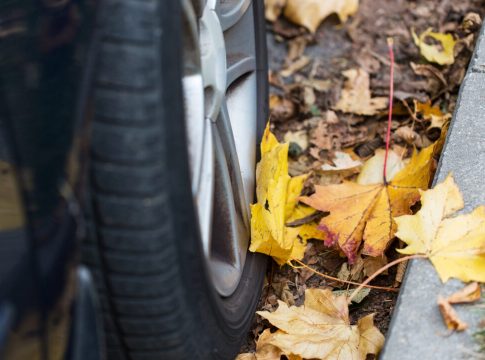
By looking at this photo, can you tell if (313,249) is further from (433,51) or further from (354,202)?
(433,51)

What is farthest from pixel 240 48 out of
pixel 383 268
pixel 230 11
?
pixel 383 268

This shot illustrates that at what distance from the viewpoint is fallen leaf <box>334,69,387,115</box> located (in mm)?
2635

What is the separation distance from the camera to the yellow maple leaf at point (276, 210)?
190cm

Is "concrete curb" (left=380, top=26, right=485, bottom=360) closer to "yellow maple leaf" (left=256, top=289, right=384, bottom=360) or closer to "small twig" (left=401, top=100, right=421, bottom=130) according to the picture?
"yellow maple leaf" (left=256, top=289, right=384, bottom=360)

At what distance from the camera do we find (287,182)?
206 cm

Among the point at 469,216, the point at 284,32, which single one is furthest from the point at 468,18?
the point at 469,216

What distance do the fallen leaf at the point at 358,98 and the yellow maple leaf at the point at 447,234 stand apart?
901 millimetres

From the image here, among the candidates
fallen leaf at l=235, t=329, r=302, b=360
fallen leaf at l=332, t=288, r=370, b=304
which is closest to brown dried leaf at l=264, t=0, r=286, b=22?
fallen leaf at l=332, t=288, r=370, b=304

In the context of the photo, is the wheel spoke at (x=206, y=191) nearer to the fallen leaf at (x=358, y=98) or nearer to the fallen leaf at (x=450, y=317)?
the fallen leaf at (x=450, y=317)

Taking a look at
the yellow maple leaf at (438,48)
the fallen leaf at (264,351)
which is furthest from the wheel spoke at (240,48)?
the yellow maple leaf at (438,48)

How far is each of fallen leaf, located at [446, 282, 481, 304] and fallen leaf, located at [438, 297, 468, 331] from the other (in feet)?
0.06

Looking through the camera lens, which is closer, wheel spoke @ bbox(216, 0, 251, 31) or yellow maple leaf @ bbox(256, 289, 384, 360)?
yellow maple leaf @ bbox(256, 289, 384, 360)

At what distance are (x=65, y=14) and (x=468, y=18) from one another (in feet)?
6.21

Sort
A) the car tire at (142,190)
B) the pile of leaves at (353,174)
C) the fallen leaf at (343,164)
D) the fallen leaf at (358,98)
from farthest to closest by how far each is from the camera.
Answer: the fallen leaf at (358,98), the fallen leaf at (343,164), the pile of leaves at (353,174), the car tire at (142,190)
